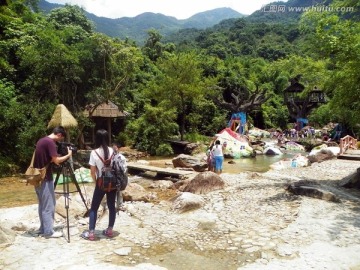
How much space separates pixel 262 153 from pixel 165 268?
19.8 metres

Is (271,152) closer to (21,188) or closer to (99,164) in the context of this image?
(21,188)

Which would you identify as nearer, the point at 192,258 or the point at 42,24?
the point at 192,258

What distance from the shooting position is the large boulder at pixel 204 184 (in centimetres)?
897

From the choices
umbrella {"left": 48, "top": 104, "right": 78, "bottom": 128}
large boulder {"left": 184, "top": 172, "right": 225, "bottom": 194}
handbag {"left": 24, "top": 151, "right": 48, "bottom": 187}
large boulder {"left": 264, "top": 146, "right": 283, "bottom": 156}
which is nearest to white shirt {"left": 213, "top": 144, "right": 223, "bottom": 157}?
large boulder {"left": 184, "top": 172, "right": 225, "bottom": 194}

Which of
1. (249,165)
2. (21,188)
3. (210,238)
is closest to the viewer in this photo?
(210,238)

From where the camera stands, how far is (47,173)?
17.4 feet

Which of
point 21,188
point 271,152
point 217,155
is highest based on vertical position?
point 217,155

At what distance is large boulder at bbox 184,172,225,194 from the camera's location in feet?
29.4

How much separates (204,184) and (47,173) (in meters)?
4.68

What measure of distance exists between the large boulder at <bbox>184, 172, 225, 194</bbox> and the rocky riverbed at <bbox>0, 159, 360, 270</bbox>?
704mm

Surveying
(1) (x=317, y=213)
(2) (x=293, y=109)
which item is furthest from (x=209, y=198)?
(2) (x=293, y=109)

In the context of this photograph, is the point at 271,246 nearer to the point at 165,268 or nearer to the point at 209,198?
the point at 165,268

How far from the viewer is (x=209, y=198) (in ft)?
27.2

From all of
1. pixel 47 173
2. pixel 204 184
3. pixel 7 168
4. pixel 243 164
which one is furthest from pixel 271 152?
pixel 47 173
